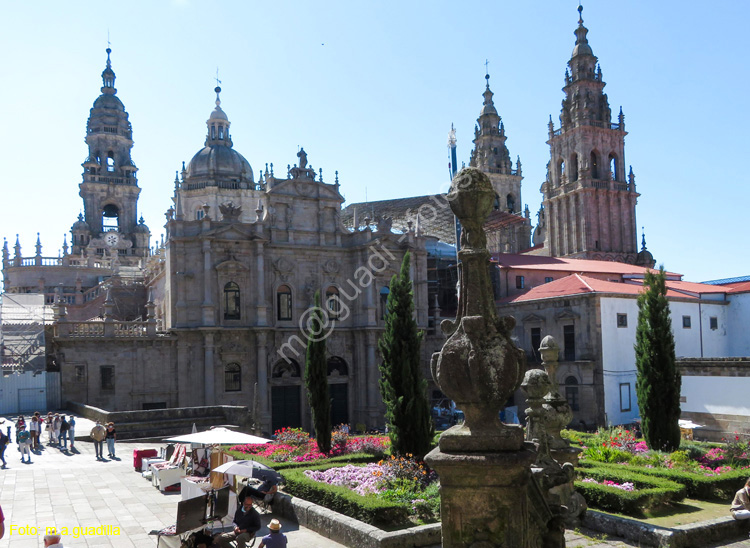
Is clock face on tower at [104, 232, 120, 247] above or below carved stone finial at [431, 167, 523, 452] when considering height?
above

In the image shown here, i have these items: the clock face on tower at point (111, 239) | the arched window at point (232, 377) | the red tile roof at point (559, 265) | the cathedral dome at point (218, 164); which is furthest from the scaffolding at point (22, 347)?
the clock face on tower at point (111, 239)

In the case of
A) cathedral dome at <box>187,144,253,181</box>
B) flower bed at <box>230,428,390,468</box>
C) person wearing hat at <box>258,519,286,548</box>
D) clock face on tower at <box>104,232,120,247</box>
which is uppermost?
cathedral dome at <box>187,144,253,181</box>

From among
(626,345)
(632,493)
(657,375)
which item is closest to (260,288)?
(626,345)

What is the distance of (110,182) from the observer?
7881 cm

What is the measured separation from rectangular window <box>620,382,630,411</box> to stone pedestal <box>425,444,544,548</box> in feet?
111

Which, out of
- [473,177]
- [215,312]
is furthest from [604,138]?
[473,177]

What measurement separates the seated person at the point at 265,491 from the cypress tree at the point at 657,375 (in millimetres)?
15297

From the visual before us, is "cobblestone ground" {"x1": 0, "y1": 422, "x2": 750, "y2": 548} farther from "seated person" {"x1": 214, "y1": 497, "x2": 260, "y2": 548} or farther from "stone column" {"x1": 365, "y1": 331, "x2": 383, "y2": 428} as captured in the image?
"stone column" {"x1": 365, "y1": 331, "x2": 383, "y2": 428}

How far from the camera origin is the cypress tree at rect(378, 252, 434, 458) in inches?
826

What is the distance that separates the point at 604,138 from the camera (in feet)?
237

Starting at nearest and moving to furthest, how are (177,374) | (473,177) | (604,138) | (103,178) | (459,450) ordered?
(459,450), (473,177), (177,374), (604,138), (103,178)

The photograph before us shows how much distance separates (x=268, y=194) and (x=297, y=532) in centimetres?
2937

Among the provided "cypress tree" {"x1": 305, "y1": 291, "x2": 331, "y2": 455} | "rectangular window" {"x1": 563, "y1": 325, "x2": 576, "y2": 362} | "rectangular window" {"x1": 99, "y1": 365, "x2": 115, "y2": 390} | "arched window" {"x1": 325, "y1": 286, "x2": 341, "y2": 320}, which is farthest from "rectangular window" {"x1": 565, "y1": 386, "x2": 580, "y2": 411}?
"rectangular window" {"x1": 99, "y1": 365, "x2": 115, "y2": 390}

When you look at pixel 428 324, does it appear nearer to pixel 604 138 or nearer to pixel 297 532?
pixel 297 532
